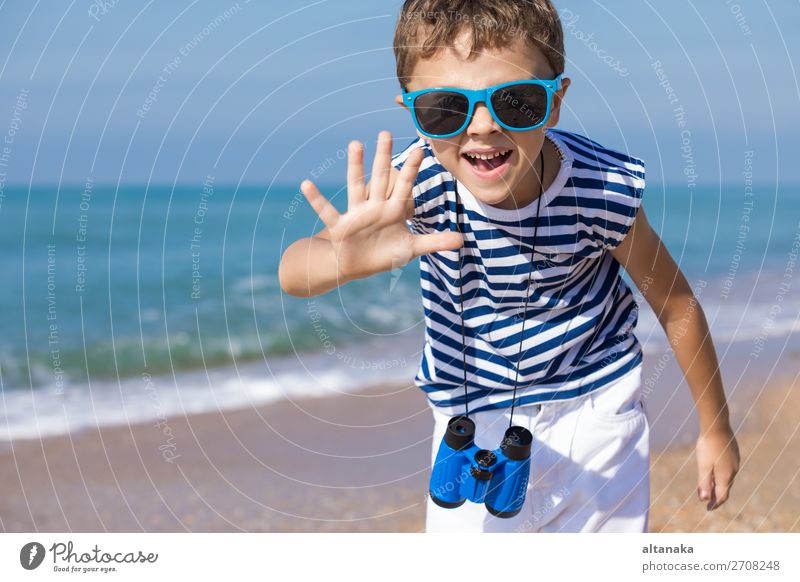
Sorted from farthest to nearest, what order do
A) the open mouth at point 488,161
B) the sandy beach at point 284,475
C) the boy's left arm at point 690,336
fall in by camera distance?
1. the sandy beach at point 284,475
2. the boy's left arm at point 690,336
3. the open mouth at point 488,161

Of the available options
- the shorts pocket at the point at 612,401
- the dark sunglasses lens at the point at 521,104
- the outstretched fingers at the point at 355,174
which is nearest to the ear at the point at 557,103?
the dark sunglasses lens at the point at 521,104

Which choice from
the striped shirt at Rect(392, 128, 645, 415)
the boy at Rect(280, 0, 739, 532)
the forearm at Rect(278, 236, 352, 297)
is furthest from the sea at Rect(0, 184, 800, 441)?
the forearm at Rect(278, 236, 352, 297)

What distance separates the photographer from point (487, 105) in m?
2.22

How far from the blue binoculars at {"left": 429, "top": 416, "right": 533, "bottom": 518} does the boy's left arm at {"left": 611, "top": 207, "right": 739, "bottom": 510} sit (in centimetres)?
59

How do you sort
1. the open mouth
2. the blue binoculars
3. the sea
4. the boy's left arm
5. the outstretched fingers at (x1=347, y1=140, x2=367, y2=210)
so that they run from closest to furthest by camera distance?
the outstretched fingers at (x1=347, y1=140, x2=367, y2=210), the open mouth, the blue binoculars, the boy's left arm, the sea

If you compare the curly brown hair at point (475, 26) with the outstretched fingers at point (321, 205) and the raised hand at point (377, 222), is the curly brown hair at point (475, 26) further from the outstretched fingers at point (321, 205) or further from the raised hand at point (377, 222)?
the outstretched fingers at point (321, 205)

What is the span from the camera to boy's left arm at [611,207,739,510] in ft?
8.58

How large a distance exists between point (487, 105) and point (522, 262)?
19.9 inches

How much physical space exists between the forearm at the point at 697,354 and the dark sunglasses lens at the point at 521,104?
81cm

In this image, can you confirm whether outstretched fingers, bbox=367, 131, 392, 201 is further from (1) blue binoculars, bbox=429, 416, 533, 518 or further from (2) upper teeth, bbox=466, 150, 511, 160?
(1) blue binoculars, bbox=429, 416, 533, 518

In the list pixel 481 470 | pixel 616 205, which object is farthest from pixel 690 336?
pixel 481 470

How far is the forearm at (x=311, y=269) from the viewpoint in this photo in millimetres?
2307
